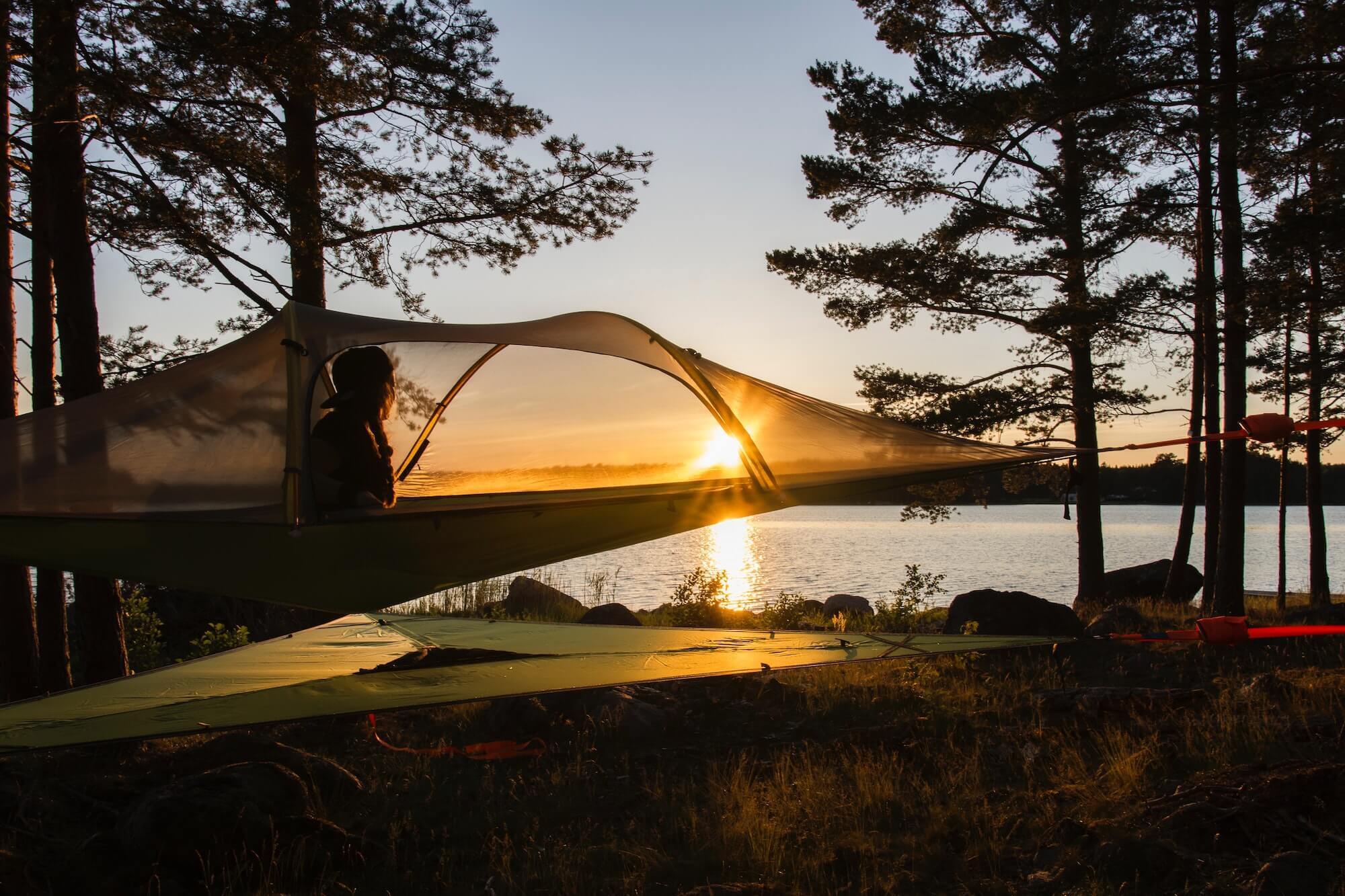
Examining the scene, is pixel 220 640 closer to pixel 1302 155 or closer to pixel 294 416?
pixel 294 416

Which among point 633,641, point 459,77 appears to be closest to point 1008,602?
point 633,641

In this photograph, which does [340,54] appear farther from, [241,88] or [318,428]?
[318,428]

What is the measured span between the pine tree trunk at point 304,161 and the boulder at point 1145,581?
1093 centimetres

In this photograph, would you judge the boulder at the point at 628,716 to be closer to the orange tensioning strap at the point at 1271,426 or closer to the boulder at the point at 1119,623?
the orange tensioning strap at the point at 1271,426

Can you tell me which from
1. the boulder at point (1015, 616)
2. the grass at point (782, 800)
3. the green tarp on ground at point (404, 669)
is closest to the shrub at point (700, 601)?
the boulder at point (1015, 616)

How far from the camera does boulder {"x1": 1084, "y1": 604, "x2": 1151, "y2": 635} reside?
724 centimetres

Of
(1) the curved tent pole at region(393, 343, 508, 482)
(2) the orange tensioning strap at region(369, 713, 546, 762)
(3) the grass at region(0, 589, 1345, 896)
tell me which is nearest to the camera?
(3) the grass at region(0, 589, 1345, 896)

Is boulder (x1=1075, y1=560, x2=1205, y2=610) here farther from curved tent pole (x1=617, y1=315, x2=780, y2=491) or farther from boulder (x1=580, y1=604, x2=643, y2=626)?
curved tent pole (x1=617, y1=315, x2=780, y2=491)

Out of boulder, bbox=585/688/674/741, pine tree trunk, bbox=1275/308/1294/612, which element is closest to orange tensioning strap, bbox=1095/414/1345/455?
boulder, bbox=585/688/674/741

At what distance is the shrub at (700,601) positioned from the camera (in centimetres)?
910

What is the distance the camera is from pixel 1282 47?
26.5 feet

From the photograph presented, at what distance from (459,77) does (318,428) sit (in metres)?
4.74

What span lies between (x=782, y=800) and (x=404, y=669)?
1.93 metres

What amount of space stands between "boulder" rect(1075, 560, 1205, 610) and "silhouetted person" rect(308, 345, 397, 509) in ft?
38.3
